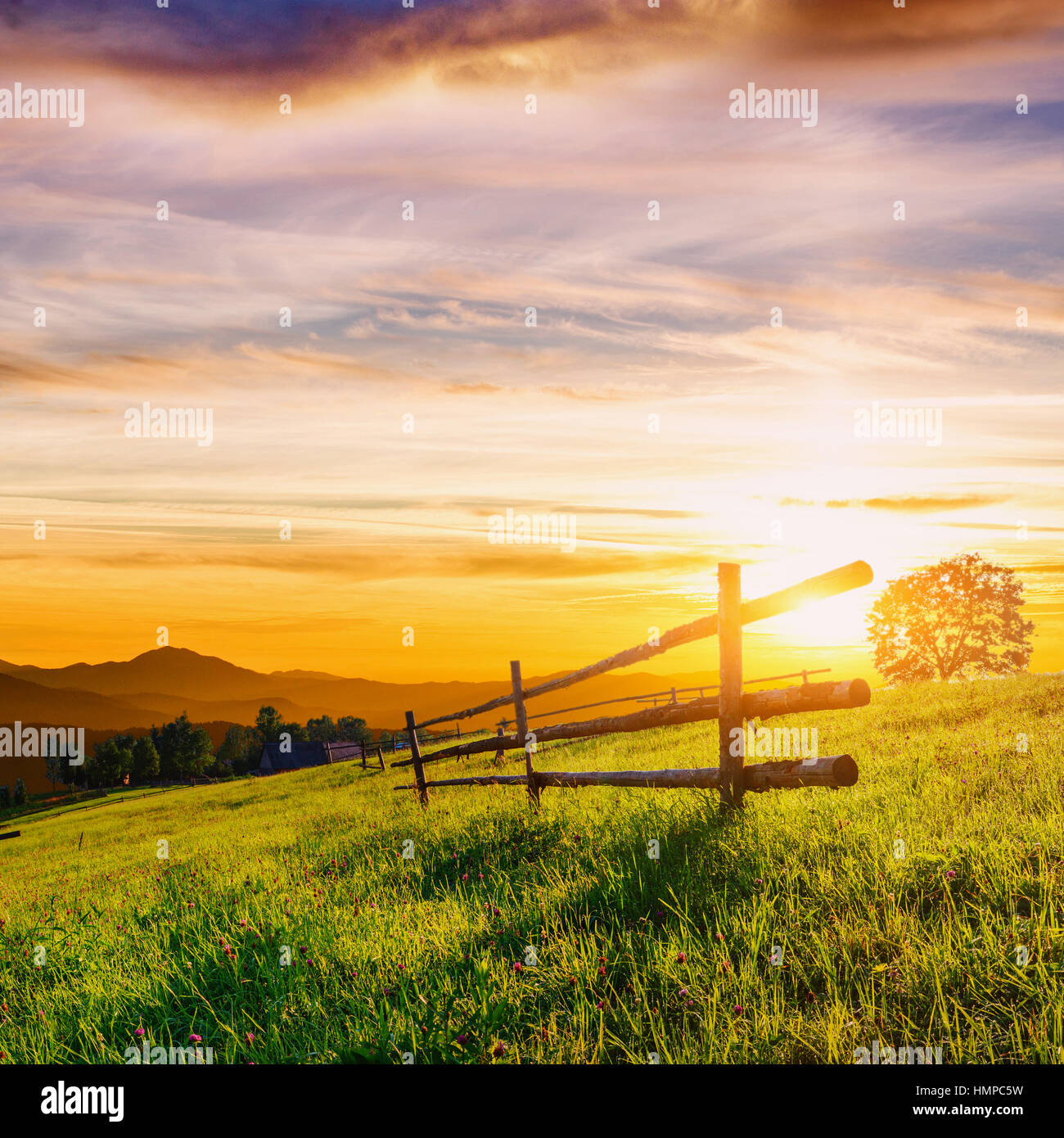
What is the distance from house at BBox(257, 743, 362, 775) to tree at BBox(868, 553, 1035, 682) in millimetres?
56980

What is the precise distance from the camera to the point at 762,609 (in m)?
5.86

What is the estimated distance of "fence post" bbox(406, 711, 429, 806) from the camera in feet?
42.8

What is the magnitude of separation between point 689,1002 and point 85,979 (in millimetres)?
4161

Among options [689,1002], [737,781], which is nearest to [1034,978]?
[689,1002]

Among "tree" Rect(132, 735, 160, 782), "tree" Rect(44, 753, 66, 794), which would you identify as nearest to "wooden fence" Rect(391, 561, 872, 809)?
"tree" Rect(132, 735, 160, 782)

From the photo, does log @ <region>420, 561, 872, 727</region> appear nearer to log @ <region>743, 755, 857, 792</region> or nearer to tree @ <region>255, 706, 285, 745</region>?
log @ <region>743, 755, 857, 792</region>

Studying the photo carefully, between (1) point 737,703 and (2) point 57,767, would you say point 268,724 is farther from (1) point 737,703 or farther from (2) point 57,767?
(1) point 737,703

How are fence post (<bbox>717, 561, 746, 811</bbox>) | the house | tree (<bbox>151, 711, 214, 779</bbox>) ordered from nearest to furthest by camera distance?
1. fence post (<bbox>717, 561, 746, 811</bbox>)
2. the house
3. tree (<bbox>151, 711, 214, 779</bbox>)

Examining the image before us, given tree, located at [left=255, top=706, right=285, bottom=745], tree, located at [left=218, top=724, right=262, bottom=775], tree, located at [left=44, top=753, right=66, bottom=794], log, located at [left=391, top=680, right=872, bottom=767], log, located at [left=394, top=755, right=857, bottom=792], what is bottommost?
tree, located at [left=44, top=753, right=66, bottom=794]

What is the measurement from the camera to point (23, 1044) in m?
3.80

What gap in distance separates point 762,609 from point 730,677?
645mm

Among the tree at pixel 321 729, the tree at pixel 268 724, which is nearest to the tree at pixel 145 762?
the tree at pixel 268 724

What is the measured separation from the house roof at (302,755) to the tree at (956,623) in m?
57.3
